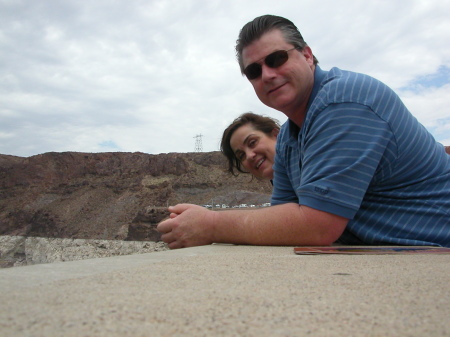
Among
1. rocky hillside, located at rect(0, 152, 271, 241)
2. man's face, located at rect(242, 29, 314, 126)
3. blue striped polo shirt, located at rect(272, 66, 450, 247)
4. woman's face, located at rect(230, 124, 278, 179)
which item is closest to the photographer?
blue striped polo shirt, located at rect(272, 66, 450, 247)

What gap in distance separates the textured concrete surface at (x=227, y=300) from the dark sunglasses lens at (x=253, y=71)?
1.22 m

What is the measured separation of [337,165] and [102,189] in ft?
71.9

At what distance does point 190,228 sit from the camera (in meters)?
2.18

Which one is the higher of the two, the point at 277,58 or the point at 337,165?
the point at 277,58

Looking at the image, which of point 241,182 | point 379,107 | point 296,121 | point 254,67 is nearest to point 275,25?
point 254,67

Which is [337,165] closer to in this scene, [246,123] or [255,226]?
[255,226]

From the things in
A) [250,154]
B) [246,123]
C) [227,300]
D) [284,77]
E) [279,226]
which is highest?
[246,123]

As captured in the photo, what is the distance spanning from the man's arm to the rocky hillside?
15.9 metres

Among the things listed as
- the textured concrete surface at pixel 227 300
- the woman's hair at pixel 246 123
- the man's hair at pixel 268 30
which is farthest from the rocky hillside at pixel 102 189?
the textured concrete surface at pixel 227 300

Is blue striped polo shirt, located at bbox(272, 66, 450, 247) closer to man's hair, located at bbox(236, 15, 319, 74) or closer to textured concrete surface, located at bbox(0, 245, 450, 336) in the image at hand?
man's hair, located at bbox(236, 15, 319, 74)

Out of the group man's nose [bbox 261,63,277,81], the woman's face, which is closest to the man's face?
man's nose [bbox 261,63,277,81]

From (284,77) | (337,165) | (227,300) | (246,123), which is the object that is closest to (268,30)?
(284,77)

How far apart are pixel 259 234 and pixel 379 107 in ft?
2.59

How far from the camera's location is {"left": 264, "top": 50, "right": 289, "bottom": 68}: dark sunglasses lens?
6.89 feet
